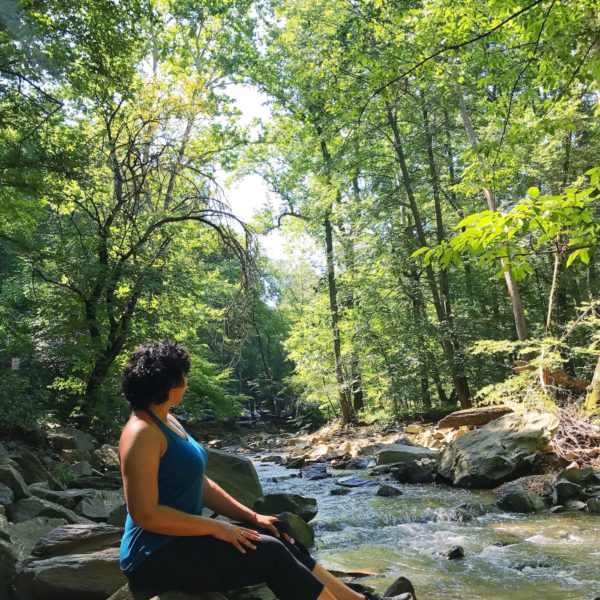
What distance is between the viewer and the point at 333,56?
6742 millimetres

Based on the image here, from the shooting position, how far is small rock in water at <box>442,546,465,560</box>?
5418 millimetres

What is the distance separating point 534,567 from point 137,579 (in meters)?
4.12

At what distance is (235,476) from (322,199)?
14843mm

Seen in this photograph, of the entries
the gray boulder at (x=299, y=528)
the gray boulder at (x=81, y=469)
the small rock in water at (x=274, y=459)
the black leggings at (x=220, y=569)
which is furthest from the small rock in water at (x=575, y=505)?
the small rock in water at (x=274, y=459)

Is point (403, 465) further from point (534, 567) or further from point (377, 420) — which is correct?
point (377, 420)

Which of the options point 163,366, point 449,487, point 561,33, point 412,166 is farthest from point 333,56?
point 412,166

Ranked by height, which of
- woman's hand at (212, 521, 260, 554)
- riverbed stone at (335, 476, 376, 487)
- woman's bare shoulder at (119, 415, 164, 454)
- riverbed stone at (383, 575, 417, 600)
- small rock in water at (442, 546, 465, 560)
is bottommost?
riverbed stone at (335, 476, 376, 487)

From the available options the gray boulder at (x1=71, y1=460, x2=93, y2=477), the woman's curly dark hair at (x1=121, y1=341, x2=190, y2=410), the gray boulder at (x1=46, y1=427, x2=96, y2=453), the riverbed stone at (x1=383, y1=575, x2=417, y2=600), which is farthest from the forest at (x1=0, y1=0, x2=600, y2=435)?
the riverbed stone at (x1=383, y1=575, x2=417, y2=600)

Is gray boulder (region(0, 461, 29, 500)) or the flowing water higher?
gray boulder (region(0, 461, 29, 500))

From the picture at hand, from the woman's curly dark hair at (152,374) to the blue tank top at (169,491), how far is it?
3.3 inches

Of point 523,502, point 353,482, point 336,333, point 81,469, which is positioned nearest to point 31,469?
point 81,469

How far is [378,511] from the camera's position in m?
7.81

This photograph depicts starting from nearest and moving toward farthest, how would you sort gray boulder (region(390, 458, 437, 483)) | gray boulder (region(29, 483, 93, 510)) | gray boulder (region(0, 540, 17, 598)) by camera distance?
gray boulder (region(0, 540, 17, 598))
gray boulder (region(29, 483, 93, 510))
gray boulder (region(390, 458, 437, 483))

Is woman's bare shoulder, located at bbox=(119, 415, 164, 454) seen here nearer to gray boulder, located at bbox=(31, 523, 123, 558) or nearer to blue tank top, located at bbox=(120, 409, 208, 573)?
blue tank top, located at bbox=(120, 409, 208, 573)
